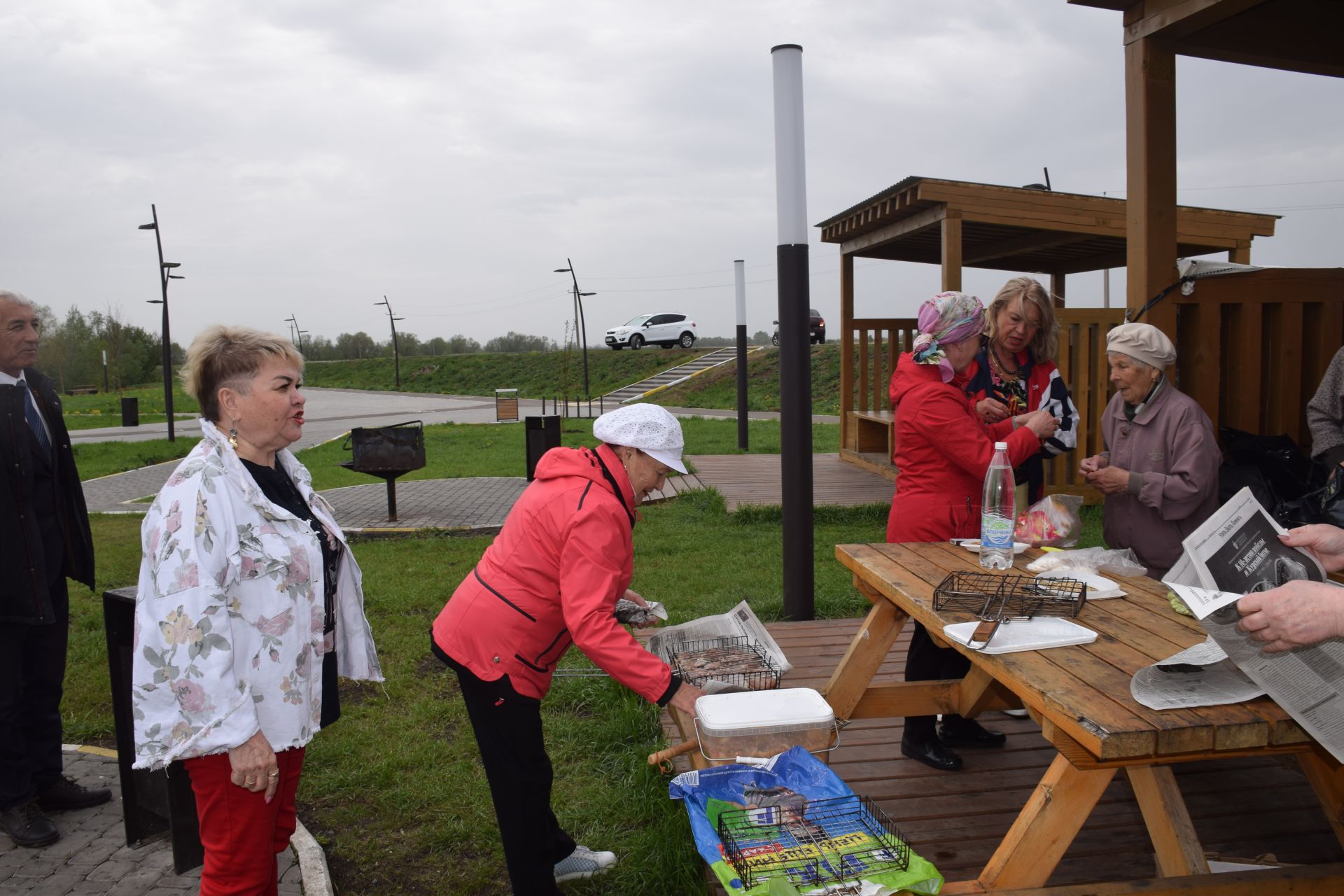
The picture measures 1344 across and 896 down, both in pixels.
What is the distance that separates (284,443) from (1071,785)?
2.08 m

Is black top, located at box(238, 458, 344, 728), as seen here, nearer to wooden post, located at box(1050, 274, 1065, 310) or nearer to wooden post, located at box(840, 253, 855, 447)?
wooden post, located at box(840, 253, 855, 447)

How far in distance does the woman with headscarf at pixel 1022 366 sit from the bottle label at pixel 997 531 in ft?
2.97

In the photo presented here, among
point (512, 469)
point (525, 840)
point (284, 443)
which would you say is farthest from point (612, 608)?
point (512, 469)

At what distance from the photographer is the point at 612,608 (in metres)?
2.34

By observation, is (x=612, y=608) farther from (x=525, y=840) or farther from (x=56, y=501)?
(x=56, y=501)

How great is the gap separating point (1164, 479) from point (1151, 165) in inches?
68.0

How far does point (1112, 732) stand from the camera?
1740 millimetres

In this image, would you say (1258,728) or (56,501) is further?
Answer: (56,501)

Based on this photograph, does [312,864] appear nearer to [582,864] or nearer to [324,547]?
[582,864]

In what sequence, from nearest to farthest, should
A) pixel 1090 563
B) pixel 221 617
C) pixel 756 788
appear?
pixel 221 617, pixel 756 788, pixel 1090 563

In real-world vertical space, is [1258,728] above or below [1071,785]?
above

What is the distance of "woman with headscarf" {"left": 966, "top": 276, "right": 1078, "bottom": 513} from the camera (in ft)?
12.3

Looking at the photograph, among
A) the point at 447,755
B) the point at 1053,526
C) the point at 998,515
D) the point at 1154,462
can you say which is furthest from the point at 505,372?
the point at 998,515

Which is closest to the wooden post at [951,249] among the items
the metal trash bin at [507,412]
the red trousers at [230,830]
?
the red trousers at [230,830]
